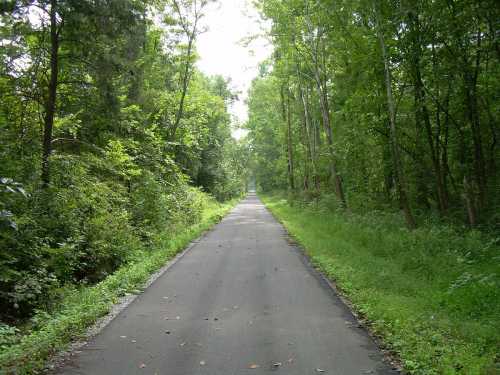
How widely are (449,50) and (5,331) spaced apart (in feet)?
51.2

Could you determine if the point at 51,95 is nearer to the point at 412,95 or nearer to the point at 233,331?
the point at 233,331

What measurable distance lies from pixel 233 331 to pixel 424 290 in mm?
4022

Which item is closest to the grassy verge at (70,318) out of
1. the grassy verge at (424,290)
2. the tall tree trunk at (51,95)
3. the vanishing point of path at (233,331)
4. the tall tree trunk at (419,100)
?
the vanishing point of path at (233,331)

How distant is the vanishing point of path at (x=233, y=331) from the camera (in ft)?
17.4

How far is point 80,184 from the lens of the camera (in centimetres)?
1195

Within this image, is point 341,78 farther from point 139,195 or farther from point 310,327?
point 310,327

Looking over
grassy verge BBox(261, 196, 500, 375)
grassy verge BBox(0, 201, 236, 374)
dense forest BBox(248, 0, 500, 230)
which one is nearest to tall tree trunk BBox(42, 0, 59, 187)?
grassy verge BBox(0, 201, 236, 374)

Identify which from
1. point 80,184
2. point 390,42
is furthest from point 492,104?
point 80,184

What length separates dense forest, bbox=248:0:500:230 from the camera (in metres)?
14.7

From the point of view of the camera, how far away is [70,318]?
6949mm

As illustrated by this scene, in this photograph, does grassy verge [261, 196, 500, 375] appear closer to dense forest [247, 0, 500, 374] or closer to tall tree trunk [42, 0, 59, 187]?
dense forest [247, 0, 500, 374]

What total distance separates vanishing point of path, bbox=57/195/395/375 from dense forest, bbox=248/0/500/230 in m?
7.85

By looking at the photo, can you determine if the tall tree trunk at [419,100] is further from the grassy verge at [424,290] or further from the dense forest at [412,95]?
the grassy verge at [424,290]

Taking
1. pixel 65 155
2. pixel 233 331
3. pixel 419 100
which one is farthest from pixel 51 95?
pixel 419 100
